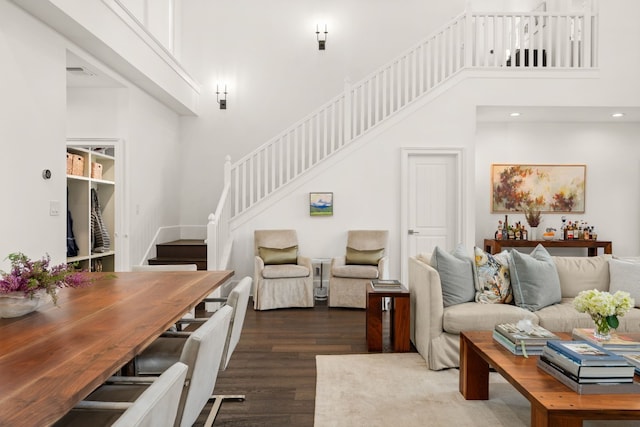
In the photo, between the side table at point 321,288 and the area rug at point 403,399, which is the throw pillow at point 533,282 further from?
the side table at point 321,288

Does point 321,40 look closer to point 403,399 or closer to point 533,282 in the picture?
point 533,282

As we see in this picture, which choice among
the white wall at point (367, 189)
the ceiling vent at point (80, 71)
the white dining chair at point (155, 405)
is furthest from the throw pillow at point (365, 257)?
the white dining chair at point (155, 405)

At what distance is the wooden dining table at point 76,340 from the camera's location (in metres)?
1.08

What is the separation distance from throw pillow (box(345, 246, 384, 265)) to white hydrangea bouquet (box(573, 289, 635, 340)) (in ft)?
10.6

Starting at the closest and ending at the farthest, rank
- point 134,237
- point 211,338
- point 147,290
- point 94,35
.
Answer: point 211,338 → point 147,290 → point 94,35 → point 134,237

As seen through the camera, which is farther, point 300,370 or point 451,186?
point 451,186

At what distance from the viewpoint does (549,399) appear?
6.48ft

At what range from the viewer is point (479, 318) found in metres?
Result: 3.34

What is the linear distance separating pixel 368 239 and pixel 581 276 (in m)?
2.69

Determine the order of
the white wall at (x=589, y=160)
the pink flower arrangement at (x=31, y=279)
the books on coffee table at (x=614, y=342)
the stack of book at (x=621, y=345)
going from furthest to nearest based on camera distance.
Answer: the white wall at (x=589, y=160) < the books on coffee table at (x=614, y=342) < the stack of book at (x=621, y=345) < the pink flower arrangement at (x=31, y=279)

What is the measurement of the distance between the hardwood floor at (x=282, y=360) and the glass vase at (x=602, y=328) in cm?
174

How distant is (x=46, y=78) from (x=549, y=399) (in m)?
4.32

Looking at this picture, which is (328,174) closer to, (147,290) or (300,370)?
(300,370)

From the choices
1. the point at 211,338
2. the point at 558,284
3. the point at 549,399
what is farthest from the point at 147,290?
the point at 558,284
